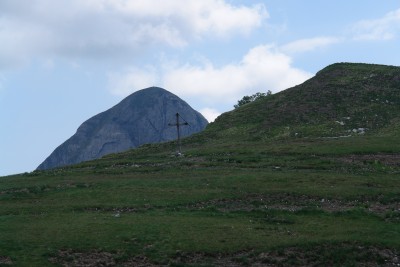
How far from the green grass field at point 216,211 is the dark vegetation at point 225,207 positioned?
0.11 meters

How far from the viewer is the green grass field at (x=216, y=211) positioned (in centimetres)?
3259

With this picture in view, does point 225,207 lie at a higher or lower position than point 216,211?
higher

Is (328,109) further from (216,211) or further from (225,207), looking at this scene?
(216,211)

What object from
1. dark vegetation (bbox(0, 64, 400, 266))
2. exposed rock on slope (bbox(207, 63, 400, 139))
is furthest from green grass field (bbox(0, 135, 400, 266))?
exposed rock on slope (bbox(207, 63, 400, 139))

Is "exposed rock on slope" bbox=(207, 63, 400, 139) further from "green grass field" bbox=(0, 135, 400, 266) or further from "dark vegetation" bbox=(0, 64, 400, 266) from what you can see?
"green grass field" bbox=(0, 135, 400, 266)

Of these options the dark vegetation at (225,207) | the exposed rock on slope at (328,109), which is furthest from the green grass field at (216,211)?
the exposed rock on slope at (328,109)

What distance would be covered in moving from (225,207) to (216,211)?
158 centimetres

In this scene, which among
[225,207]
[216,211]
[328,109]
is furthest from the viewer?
[328,109]

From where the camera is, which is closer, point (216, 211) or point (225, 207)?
point (216, 211)

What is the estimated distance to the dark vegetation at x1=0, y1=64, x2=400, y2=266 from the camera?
32688 mm

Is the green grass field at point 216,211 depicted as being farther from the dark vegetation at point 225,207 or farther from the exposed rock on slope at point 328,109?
the exposed rock on slope at point 328,109

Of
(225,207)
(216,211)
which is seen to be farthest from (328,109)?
(216,211)

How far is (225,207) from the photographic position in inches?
1773

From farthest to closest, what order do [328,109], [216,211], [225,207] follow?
1. [328,109]
2. [225,207]
3. [216,211]
